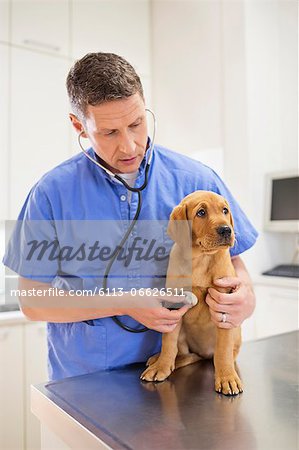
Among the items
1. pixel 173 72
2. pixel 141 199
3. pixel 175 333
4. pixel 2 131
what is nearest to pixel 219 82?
pixel 173 72

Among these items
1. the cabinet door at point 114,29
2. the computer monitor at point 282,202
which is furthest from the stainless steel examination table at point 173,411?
the cabinet door at point 114,29

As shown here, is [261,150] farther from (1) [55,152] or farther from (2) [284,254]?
(1) [55,152]

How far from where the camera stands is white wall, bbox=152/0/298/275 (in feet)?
8.46

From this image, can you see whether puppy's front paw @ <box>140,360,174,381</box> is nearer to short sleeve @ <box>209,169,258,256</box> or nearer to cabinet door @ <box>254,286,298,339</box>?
short sleeve @ <box>209,169,258,256</box>

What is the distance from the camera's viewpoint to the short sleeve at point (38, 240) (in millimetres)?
1013

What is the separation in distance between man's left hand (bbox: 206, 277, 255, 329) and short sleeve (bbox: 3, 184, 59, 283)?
41 centimetres

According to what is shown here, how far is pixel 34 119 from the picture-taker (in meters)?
2.58

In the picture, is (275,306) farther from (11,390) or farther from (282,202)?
(11,390)

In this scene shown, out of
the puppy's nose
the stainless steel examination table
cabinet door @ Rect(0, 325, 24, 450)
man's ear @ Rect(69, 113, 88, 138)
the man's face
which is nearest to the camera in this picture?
the stainless steel examination table

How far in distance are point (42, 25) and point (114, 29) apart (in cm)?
56

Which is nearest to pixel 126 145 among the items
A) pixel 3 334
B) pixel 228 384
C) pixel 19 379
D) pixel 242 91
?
pixel 228 384

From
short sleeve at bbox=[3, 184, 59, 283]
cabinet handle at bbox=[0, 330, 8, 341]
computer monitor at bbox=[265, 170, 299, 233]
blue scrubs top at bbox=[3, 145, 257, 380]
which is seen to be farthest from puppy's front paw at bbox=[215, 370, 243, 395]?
computer monitor at bbox=[265, 170, 299, 233]

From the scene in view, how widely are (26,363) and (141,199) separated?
1454 mm

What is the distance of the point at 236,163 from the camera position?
2629 millimetres
